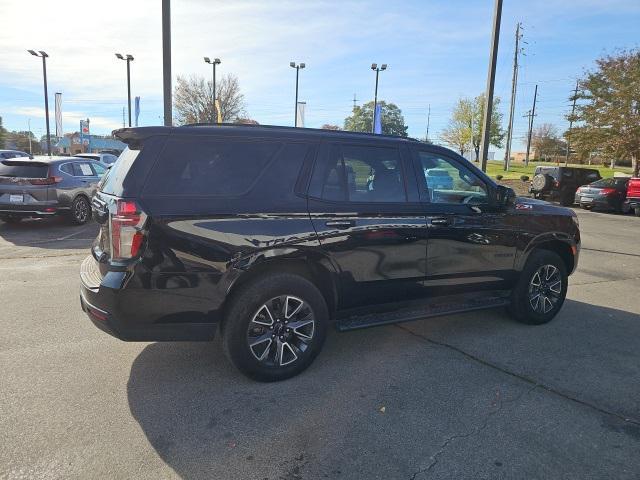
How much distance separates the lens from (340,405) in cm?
Answer: 345

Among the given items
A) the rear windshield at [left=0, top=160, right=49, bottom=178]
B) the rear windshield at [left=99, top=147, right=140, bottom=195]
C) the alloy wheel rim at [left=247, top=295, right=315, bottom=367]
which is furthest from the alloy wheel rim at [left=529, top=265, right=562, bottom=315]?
the rear windshield at [left=0, top=160, right=49, bottom=178]

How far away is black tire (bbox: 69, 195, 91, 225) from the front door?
31.6ft

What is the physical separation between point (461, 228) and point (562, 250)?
5.63 feet

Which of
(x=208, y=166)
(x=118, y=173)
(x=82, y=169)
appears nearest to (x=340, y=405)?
(x=208, y=166)

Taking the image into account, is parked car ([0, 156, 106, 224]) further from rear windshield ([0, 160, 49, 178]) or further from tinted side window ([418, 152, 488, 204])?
tinted side window ([418, 152, 488, 204])

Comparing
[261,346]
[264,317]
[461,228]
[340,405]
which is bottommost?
[340,405]

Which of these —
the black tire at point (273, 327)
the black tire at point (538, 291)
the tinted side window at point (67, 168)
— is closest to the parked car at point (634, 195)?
the black tire at point (538, 291)

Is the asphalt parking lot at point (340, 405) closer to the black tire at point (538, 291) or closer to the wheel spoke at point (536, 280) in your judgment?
the black tire at point (538, 291)

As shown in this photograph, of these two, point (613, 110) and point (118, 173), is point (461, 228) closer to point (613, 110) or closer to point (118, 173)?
point (118, 173)

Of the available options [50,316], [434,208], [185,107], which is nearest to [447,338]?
[434,208]

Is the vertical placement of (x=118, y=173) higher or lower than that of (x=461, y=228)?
higher

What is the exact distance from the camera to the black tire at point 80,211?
11352mm

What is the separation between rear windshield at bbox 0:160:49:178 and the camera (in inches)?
416

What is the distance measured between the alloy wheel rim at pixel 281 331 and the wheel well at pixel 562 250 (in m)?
2.99
